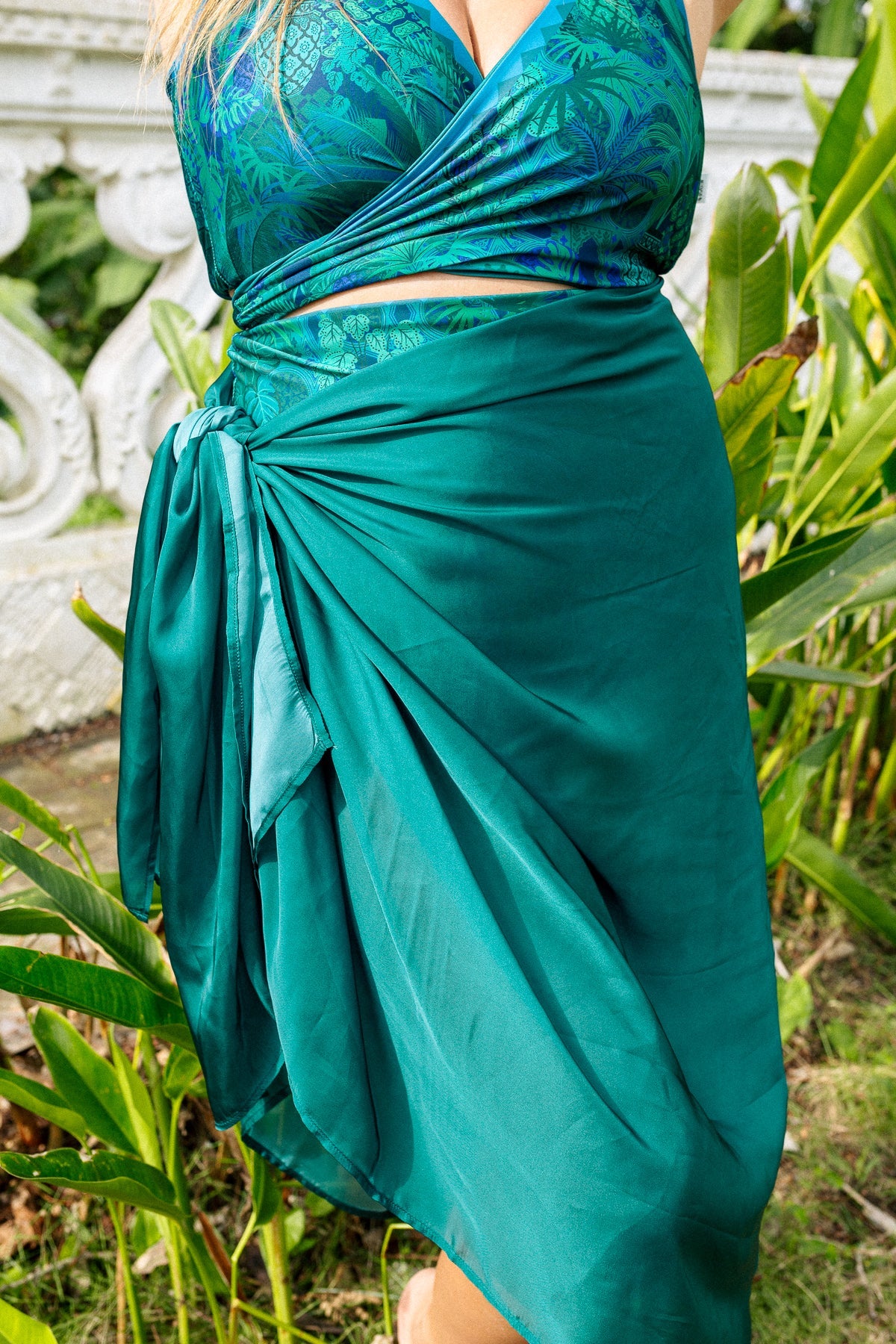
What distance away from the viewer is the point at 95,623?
1145 millimetres

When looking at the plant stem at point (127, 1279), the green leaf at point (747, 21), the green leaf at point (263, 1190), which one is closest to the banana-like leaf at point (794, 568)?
the green leaf at point (263, 1190)

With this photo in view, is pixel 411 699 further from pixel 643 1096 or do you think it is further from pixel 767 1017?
pixel 767 1017

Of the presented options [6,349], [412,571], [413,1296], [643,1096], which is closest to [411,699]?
[412,571]

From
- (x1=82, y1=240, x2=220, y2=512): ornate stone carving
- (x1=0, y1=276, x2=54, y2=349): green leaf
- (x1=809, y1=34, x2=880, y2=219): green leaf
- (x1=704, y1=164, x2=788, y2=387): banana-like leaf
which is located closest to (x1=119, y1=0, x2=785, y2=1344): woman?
(x1=704, y1=164, x2=788, y2=387): banana-like leaf

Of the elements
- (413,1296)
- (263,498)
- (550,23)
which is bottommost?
(413,1296)

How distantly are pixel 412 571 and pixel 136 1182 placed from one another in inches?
21.2

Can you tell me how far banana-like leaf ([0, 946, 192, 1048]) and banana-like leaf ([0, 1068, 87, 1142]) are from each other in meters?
0.10

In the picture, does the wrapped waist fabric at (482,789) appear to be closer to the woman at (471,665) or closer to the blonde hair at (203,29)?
the woman at (471,665)

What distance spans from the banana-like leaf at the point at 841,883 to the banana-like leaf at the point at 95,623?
103 cm

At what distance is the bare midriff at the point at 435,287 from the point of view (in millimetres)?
894

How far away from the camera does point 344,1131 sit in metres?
0.92

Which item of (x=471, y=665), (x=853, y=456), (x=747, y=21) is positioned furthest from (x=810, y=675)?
(x=747, y=21)

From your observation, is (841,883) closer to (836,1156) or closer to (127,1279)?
(836,1156)

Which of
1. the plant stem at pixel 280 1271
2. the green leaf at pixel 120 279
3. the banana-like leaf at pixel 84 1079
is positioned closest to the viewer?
the banana-like leaf at pixel 84 1079
